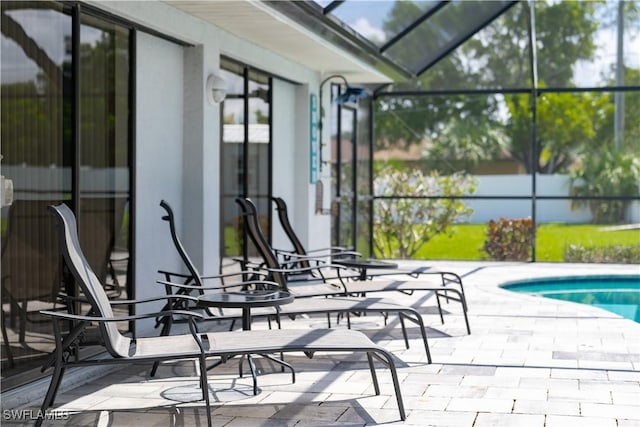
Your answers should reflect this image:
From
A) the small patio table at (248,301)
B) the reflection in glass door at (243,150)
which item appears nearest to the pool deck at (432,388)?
the small patio table at (248,301)

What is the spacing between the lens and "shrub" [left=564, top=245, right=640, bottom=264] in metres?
15.8

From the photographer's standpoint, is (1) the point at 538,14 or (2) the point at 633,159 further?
(1) the point at 538,14

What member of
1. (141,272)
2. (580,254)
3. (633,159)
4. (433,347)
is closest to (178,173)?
(141,272)

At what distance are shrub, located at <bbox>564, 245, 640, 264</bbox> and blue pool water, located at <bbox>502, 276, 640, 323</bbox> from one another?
3.36 meters

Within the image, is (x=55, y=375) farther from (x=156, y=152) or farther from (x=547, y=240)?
(x=547, y=240)

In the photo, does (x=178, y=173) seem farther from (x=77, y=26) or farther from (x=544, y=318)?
(x=544, y=318)

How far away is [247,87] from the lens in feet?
31.0

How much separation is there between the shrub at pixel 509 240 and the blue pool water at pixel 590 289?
2.81 meters

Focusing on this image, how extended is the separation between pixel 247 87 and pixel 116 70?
2.74 meters

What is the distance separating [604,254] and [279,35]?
31.8ft

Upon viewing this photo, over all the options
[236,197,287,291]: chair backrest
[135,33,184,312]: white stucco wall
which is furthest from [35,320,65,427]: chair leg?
[236,197,287,291]: chair backrest

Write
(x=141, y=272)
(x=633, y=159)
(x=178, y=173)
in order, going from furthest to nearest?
(x=633, y=159) → (x=178, y=173) → (x=141, y=272)

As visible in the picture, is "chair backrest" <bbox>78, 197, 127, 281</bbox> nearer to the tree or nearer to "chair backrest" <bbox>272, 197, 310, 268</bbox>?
"chair backrest" <bbox>272, 197, 310, 268</bbox>


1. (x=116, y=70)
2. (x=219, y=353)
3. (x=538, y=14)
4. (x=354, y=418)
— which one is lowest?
(x=354, y=418)
